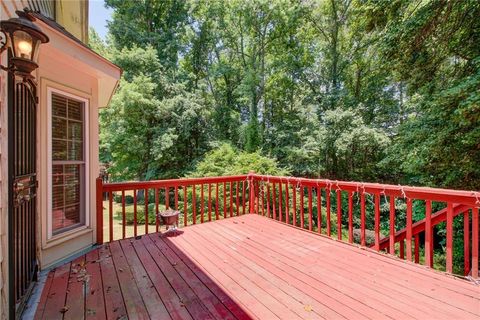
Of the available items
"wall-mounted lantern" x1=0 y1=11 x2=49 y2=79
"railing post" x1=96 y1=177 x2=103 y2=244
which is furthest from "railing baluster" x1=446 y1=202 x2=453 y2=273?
"railing post" x1=96 y1=177 x2=103 y2=244

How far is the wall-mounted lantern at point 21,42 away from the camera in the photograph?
148 cm

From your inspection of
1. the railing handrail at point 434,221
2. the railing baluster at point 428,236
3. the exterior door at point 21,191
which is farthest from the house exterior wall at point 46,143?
the railing baluster at point 428,236

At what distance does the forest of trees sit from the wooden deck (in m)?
6.54

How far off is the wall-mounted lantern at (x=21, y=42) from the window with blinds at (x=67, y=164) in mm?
1652

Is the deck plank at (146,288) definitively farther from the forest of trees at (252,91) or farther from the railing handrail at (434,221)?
the forest of trees at (252,91)

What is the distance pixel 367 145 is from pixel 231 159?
6074mm

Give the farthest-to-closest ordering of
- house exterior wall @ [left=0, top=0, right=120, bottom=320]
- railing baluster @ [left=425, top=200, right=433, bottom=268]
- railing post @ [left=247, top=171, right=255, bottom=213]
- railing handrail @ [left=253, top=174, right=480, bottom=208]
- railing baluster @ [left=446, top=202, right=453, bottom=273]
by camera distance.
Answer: railing post @ [left=247, top=171, right=255, bottom=213]
railing baluster @ [left=425, top=200, right=433, bottom=268]
railing baluster @ [left=446, top=202, right=453, bottom=273]
railing handrail @ [left=253, top=174, right=480, bottom=208]
house exterior wall @ [left=0, top=0, right=120, bottom=320]

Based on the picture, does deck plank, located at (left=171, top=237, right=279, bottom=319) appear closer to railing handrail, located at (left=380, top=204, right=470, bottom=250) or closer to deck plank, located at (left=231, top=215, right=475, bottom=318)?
deck plank, located at (left=231, top=215, right=475, bottom=318)

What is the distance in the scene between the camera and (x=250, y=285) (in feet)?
7.97

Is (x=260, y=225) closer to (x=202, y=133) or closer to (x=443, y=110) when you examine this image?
(x=443, y=110)

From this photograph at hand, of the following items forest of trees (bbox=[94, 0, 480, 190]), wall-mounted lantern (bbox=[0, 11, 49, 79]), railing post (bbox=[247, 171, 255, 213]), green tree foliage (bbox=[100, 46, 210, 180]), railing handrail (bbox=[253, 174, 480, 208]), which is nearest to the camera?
wall-mounted lantern (bbox=[0, 11, 49, 79])

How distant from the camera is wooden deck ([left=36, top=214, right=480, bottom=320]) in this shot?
2020 millimetres

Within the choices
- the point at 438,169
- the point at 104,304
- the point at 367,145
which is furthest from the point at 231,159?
the point at 104,304

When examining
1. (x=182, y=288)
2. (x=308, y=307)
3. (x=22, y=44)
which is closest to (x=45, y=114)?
(x=22, y=44)
